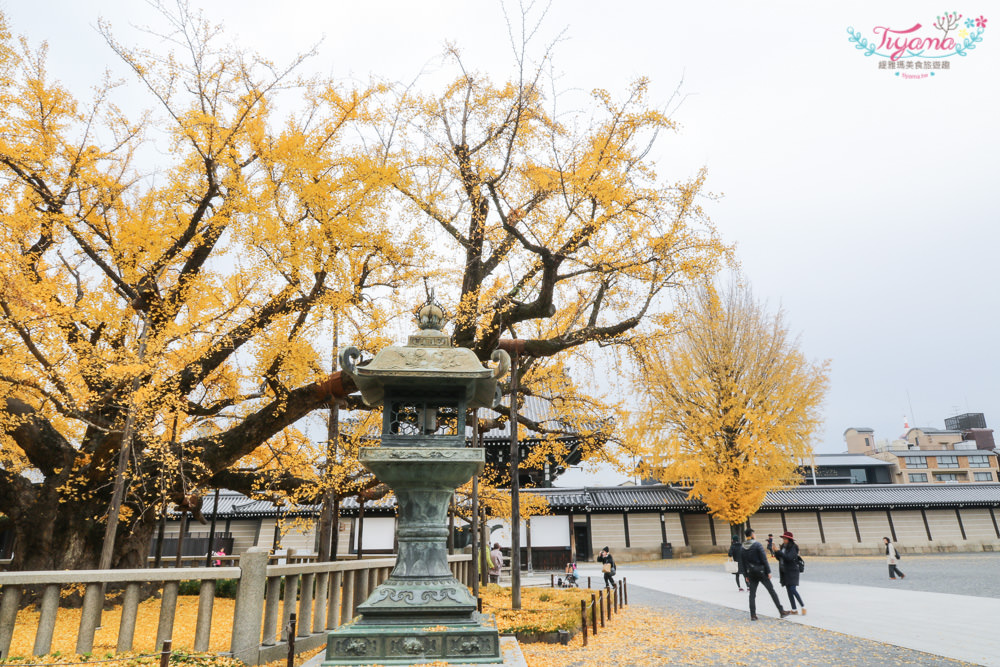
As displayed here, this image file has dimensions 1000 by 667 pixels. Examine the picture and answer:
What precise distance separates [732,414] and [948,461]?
45.7m

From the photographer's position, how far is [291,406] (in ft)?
37.1

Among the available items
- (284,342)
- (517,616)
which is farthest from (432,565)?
(284,342)

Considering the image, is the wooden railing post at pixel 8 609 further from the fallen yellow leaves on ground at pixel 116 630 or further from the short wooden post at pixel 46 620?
the fallen yellow leaves on ground at pixel 116 630

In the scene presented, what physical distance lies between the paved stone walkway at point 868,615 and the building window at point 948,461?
4176cm

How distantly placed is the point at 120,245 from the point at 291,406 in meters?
4.44

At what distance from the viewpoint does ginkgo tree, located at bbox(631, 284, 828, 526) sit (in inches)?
907

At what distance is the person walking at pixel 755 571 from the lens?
10019 millimetres

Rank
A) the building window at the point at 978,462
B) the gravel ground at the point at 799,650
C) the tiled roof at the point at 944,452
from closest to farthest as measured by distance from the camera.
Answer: the gravel ground at the point at 799,650 → the tiled roof at the point at 944,452 → the building window at the point at 978,462

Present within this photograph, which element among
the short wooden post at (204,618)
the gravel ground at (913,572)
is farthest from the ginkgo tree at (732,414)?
the short wooden post at (204,618)

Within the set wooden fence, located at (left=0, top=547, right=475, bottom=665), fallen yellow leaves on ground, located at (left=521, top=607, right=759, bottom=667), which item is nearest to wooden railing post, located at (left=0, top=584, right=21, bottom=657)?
wooden fence, located at (left=0, top=547, right=475, bottom=665)

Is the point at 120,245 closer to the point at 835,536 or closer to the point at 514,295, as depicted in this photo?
the point at 514,295

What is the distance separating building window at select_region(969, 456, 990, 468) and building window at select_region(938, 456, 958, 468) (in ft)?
5.42

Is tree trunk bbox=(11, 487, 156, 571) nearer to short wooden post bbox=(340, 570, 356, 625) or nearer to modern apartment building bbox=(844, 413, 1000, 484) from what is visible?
short wooden post bbox=(340, 570, 356, 625)

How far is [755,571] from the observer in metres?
10.2
